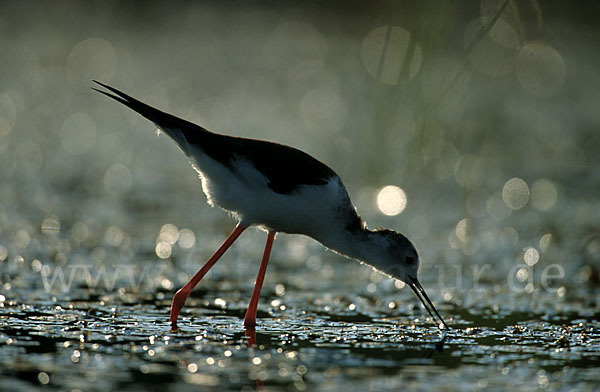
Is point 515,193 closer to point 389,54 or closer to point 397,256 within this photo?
point 397,256

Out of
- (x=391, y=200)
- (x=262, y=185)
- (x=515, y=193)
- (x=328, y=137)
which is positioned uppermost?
(x=328, y=137)

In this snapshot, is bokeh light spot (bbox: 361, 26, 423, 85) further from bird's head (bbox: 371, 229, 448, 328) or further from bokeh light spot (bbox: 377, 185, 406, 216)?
bird's head (bbox: 371, 229, 448, 328)

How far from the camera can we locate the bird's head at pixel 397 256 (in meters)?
6.84

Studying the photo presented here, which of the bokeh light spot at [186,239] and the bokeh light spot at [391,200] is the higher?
the bokeh light spot at [391,200]

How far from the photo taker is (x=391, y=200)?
37.1 feet

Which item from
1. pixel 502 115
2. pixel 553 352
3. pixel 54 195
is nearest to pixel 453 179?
pixel 502 115

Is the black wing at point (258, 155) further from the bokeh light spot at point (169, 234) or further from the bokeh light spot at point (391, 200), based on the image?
the bokeh light spot at point (391, 200)

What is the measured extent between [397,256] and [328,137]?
7859 millimetres

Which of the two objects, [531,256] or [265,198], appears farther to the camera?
[531,256]

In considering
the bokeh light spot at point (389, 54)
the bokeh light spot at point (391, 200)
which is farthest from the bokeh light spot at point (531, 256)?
the bokeh light spot at point (389, 54)

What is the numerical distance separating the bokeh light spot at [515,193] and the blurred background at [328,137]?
0.13ft

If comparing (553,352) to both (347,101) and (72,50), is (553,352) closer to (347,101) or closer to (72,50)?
(347,101)

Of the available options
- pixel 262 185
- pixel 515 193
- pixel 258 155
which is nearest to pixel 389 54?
pixel 515 193

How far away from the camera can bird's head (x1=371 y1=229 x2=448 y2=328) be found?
684 centimetres
